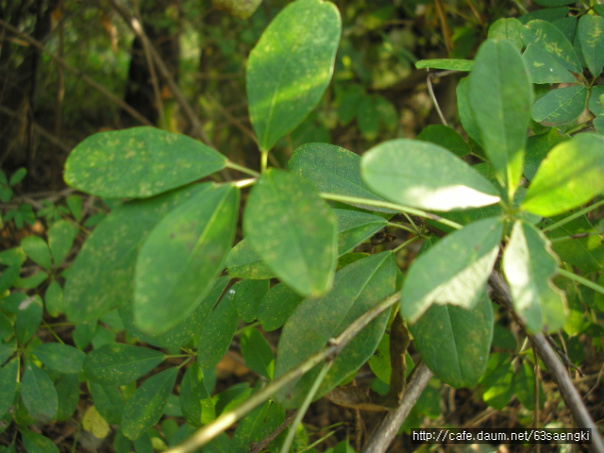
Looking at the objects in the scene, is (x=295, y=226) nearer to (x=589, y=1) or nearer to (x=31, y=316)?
(x=31, y=316)

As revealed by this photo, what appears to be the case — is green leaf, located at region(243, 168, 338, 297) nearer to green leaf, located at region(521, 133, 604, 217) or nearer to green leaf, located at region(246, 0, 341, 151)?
green leaf, located at region(246, 0, 341, 151)

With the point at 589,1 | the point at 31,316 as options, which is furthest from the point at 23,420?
the point at 589,1

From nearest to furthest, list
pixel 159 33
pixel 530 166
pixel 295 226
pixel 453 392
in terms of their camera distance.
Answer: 1. pixel 295 226
2. pixel 530 166
3. pixel 453 392
4. pixel 159 33

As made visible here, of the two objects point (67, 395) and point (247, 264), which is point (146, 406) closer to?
point (67, 395)

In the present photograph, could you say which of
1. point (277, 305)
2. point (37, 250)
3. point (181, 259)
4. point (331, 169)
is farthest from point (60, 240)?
point (181, 259)

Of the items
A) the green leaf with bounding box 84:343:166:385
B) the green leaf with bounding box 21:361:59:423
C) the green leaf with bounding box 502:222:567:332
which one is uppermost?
the green leaf with bounding box 502:222:567:332

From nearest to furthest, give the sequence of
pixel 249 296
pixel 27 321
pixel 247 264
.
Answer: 1. pixel 247 264
2. pixel 249 296
3. pixel 27 321

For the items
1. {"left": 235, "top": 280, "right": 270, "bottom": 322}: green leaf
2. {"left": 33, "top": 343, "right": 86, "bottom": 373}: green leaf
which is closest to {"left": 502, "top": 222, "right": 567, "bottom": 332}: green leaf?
{"left": 235, "top": 280, "right": 270, "bottom": 322}: green leaf
